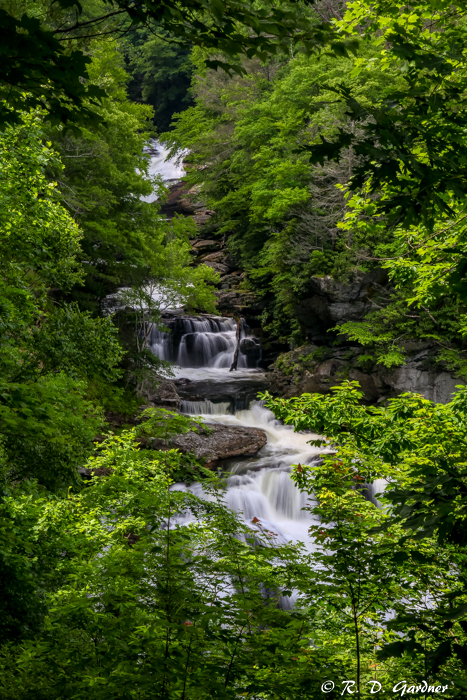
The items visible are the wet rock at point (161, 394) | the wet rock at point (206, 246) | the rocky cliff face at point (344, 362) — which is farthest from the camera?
the wet rock at point (206, 246)

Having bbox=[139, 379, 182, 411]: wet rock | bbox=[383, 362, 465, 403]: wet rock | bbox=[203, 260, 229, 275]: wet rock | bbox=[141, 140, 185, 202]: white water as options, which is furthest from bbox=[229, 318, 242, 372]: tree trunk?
bbox=[141, 140, 185, 202]: white water

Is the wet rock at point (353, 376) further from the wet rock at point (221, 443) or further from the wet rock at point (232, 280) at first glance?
the wet rock at point (232, 280)

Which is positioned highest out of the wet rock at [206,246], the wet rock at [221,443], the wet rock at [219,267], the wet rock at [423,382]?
the wet rock at [206,246]

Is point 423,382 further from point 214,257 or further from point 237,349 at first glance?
point 214,257

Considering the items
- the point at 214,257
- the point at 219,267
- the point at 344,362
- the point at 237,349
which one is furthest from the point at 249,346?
the point at 214,257

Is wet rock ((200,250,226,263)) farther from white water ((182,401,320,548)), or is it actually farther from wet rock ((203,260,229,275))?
white water ((182,401,320,548))

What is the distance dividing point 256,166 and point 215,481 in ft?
64.9

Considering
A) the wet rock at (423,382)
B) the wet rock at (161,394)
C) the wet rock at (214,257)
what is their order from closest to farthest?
the wet rock at (423,382) < the wet rock at (161,394) < the wet rock at (214,257)

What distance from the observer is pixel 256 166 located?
2159 cm

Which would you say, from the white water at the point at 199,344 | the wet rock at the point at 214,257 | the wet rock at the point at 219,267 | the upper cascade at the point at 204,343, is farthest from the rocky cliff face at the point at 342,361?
the wet rock at the point at 214,257

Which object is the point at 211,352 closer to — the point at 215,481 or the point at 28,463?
the point at 28,463

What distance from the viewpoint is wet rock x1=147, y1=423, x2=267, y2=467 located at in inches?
511

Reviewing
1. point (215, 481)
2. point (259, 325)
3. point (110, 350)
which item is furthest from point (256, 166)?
point (215, 481)

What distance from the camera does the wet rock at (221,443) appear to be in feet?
42.6
